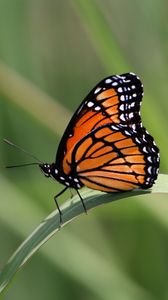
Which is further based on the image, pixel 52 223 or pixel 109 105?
pixel 109 105

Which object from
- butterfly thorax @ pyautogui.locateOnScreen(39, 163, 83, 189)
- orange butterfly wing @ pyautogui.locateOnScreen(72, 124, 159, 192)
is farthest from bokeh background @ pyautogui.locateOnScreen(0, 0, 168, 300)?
butterfly thorax @ pyautogui.locateOnScreen(39, 163, 83, 189)

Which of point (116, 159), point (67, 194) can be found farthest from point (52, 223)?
point (67, 194)

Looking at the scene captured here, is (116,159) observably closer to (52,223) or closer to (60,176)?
(60,176)

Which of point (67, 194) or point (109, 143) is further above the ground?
point (109, 143)

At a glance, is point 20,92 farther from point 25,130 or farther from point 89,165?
point 89,165

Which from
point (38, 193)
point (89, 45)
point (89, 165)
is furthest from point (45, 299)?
point (89, 45)

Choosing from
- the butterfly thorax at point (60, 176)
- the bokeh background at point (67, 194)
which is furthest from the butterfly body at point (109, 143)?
the bokeh background at point (67, 194)

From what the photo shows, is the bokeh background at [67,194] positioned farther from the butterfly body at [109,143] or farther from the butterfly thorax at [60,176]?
the butterfly thorax at [60,176]
